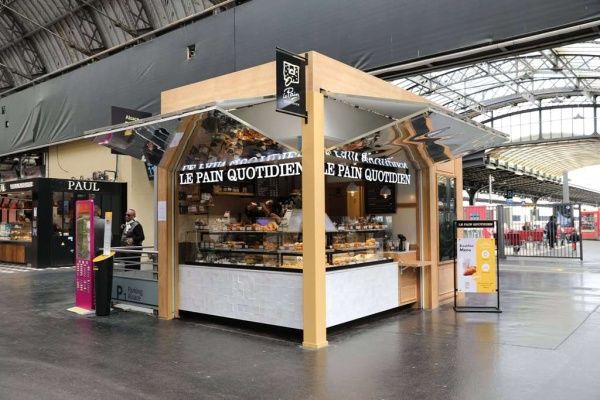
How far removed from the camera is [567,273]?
14133 millimetres

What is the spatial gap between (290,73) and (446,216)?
4803 mm

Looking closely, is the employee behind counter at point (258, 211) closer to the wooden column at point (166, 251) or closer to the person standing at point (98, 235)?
the wooden column at point (166, 251)

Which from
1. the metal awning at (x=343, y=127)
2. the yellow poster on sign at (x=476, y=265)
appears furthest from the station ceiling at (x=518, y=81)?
the metal awning at (x=343, y=127)

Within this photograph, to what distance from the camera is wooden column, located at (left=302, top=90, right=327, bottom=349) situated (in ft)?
20.2

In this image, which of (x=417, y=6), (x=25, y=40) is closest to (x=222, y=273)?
(x=417, y=6)

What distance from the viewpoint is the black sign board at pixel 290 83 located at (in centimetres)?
581

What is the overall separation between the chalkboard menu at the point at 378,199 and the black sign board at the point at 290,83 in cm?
338

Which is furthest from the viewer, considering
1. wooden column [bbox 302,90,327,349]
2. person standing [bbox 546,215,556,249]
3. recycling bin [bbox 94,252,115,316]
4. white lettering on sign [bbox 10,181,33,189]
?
person standing [bbox 546,215,556,249]

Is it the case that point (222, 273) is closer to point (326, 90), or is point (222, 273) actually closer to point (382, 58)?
point (326, 90)

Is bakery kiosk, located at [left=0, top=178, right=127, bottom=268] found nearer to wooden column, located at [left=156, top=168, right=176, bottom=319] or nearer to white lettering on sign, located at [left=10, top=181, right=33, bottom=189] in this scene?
white lettering on sign, located at [left=10, top=181, right=33, bottom=189]

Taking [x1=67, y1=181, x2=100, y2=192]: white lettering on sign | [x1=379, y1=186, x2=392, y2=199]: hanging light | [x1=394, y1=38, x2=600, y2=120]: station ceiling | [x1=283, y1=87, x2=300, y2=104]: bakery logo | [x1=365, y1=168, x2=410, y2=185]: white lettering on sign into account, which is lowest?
[x1=379, y1=186, x2=392, y2=199]: hanging light

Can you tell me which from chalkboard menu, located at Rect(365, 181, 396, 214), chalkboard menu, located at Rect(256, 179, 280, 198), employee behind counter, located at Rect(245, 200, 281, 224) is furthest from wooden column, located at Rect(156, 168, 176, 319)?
chalkboard menu, located at Rect(365, 181, 396, 214)

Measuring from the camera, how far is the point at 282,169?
6848 mm

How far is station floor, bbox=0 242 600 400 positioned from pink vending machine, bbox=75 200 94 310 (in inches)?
16.1
